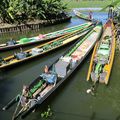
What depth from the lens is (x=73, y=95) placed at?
43.9 ft

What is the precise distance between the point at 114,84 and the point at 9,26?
22135 millimetres

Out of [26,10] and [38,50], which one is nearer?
[38,50]

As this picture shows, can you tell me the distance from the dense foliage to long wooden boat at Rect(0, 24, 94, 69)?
36.7 ft

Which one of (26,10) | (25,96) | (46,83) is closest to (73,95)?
(46,83)

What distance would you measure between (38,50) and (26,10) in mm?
18056

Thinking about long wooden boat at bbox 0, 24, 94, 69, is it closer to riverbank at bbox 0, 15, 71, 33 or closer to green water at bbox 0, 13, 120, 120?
green water at bbox 0, 13, 120, 120

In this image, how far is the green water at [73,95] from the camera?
11242 millimetres

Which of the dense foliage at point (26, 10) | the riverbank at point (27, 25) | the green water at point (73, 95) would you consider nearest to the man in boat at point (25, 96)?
the green water at point (73, 95)

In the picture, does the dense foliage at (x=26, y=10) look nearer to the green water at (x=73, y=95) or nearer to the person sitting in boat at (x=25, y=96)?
the green water at (x=73, y=95)

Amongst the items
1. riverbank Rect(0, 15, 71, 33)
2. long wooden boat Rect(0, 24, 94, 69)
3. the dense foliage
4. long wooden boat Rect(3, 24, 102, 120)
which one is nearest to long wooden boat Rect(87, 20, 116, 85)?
long wooden boat Rect(3, 24, 102, 120)

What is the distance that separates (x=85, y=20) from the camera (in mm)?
41281

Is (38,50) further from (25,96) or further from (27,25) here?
(27,25)

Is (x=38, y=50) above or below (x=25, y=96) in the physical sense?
above

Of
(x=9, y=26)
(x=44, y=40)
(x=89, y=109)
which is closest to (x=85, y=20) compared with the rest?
(x=9, y=26)
